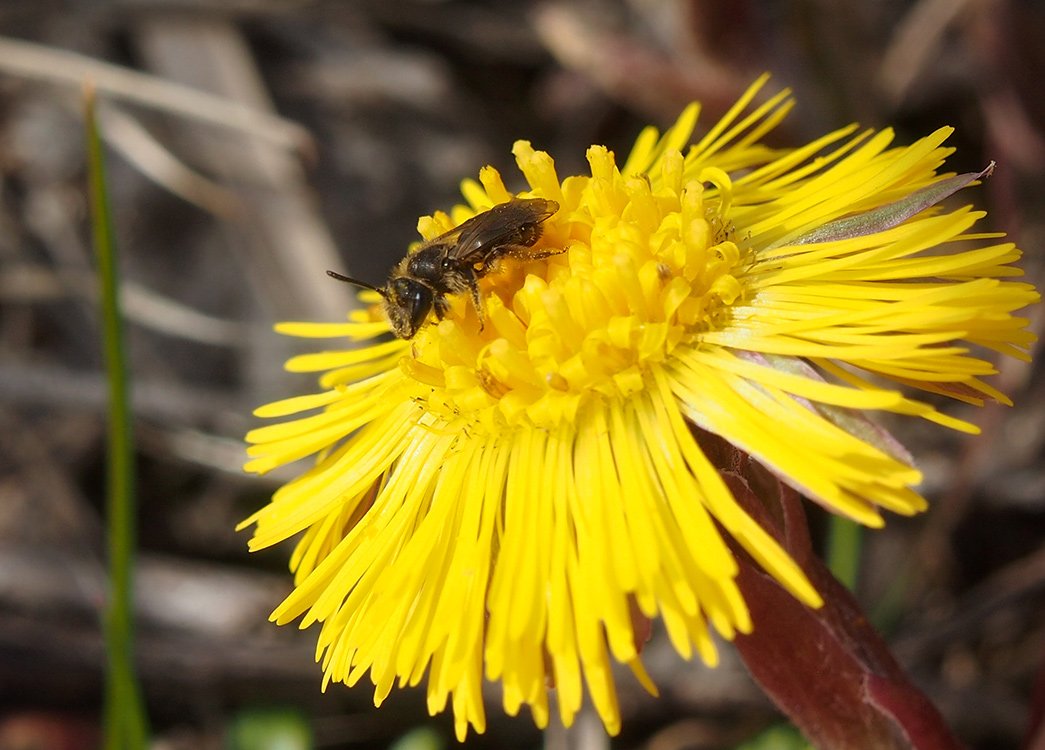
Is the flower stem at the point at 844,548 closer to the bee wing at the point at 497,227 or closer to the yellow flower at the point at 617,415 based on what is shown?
the yellow flower at the point at 617,415

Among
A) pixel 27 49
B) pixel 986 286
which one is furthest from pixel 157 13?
pixel 986 286

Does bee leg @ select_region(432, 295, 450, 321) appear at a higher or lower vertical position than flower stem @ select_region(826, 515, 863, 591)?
higher

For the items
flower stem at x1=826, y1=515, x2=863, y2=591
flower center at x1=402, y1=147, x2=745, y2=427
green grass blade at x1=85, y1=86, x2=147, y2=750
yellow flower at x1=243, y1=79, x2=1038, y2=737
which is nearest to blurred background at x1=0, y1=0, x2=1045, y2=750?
flower stem at x1=826, y1=515, x2=863, y2=591

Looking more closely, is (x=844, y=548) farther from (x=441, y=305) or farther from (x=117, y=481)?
(x=117, y=481)

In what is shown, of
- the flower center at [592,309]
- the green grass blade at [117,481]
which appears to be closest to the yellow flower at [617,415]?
the flower center at [592,309]

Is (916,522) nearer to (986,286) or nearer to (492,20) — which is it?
(986,286)

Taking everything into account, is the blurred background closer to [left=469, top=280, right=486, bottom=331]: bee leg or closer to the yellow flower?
the yellow flower
